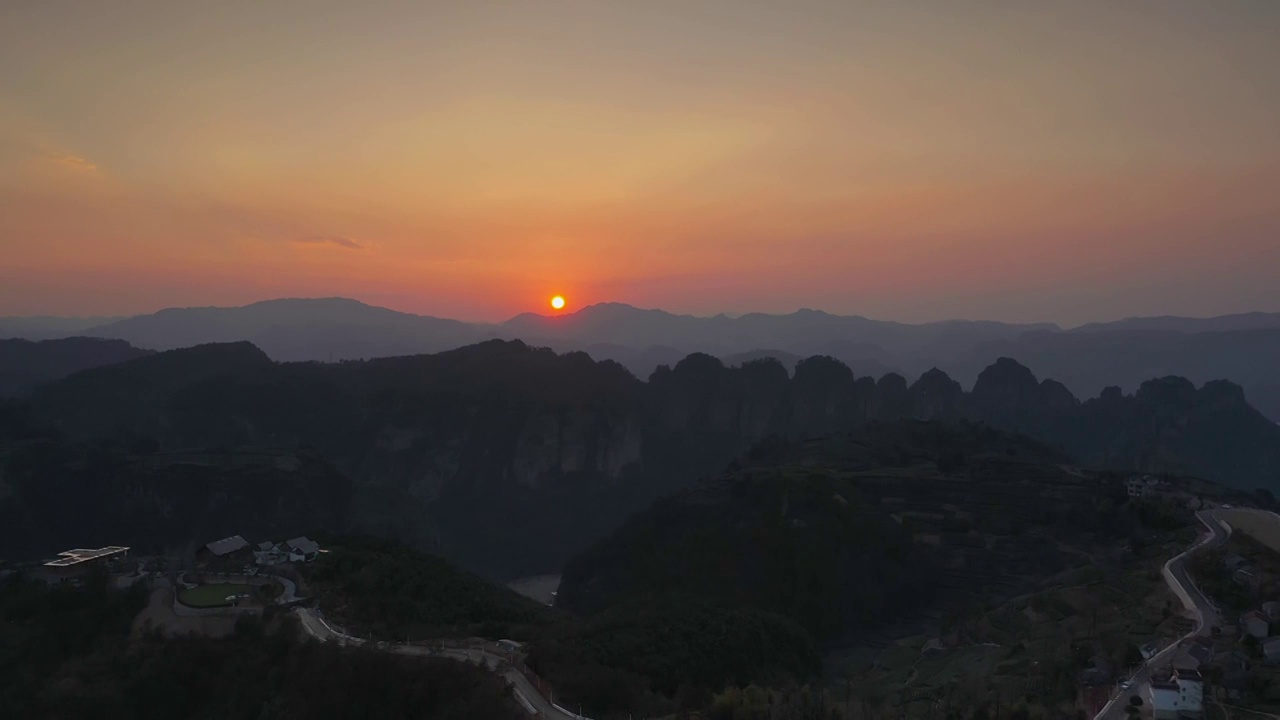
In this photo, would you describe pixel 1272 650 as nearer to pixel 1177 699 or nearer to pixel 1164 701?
pixel 1177 699

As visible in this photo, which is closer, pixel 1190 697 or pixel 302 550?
pixel 1190 697

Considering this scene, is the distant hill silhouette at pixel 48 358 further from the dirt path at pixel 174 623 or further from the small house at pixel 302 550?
the dirt path at pixel 174 623

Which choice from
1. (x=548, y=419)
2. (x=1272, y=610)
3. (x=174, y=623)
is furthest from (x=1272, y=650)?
(x=548, y=419)

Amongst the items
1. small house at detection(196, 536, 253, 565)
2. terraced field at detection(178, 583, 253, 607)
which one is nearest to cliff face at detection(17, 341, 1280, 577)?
small house at detection(196, 536, 253, 565)

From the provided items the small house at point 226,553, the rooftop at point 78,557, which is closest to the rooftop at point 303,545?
the small house at point 226,553

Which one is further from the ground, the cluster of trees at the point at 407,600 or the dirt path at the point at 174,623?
the dirt path at the point at 174,623

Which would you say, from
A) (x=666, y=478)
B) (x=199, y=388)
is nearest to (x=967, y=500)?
(x=666, y=478)

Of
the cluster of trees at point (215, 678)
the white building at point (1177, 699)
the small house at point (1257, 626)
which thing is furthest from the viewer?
the small house at point (1257, 626)
